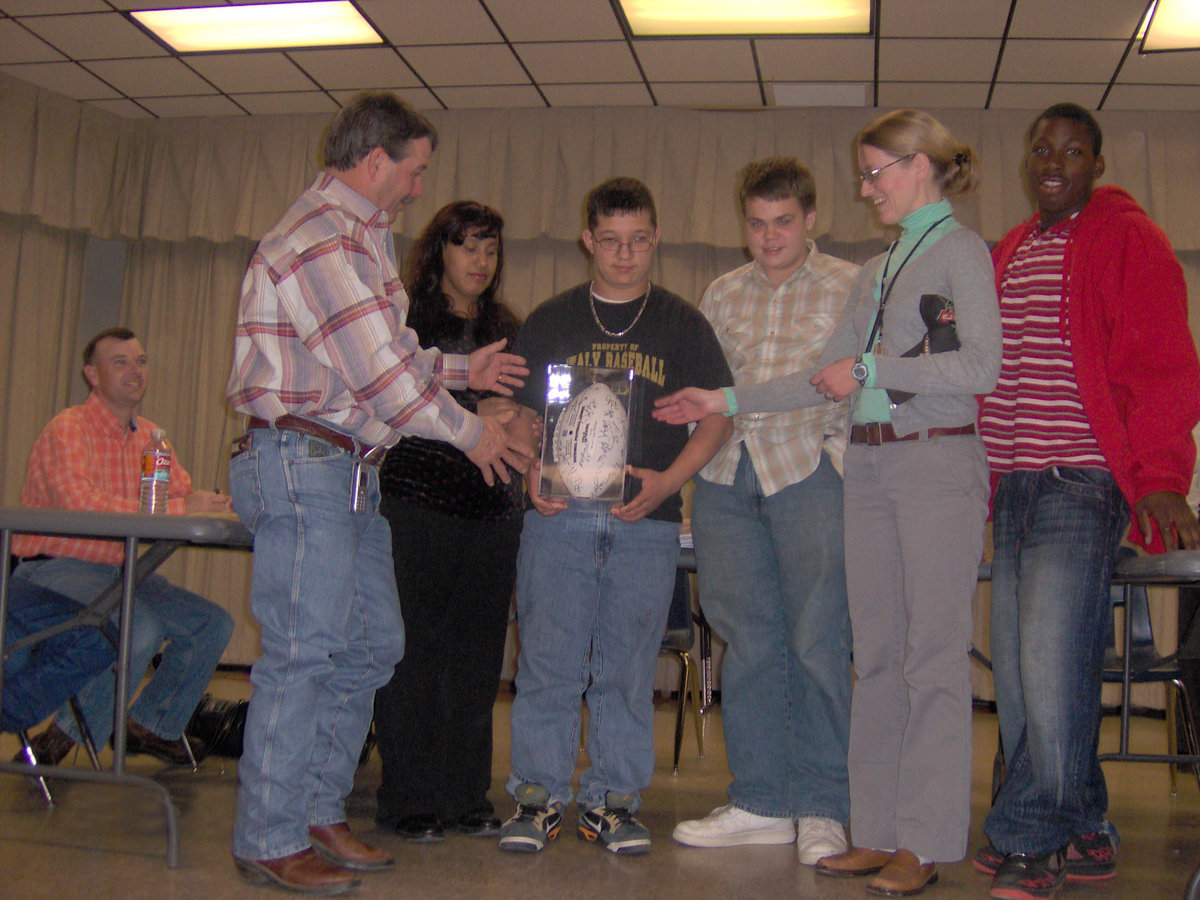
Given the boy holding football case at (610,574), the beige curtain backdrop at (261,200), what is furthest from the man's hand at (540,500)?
the beige curtain backdrop at (261,200)

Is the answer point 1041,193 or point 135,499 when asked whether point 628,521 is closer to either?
point 1041,193

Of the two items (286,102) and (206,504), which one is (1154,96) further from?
(206,504)

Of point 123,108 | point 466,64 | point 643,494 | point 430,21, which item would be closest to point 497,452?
point 643,494

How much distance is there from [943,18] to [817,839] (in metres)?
3.83

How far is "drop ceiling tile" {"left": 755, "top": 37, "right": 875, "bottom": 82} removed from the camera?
191 inches

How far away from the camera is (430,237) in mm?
2527

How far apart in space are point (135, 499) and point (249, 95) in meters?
3.26

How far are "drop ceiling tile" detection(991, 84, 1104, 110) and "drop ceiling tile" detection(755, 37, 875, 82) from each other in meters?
0.75

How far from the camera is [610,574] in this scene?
229 centimetres

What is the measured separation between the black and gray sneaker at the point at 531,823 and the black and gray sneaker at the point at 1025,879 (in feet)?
3.02

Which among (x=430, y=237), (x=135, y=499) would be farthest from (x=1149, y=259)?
(x=135, y=499)

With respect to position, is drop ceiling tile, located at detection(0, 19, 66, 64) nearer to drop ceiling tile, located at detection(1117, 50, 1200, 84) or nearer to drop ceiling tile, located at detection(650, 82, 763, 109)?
drop ceiling tile, located at detection(650, 82, 763, 109)

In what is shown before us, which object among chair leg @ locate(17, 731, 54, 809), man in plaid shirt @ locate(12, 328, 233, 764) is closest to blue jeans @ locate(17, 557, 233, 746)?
man in plaid shirt @ locate(12, 328, 233, 764)

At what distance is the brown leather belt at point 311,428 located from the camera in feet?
6.37
